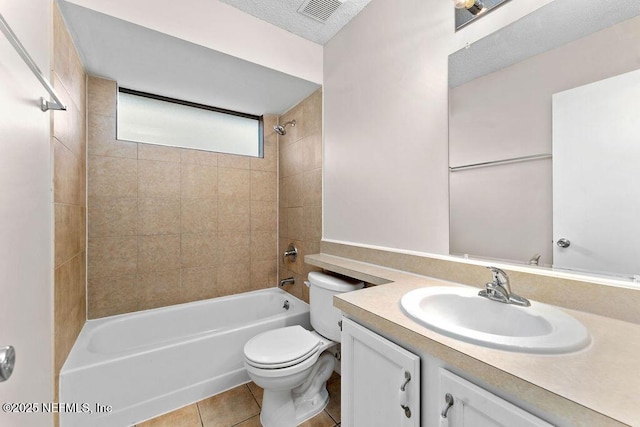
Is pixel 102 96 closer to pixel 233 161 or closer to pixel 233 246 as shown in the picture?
pixel 233 161

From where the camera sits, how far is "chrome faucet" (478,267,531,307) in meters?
A: 0.87

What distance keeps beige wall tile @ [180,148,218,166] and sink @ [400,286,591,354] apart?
212 cm

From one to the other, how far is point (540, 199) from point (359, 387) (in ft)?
3.19

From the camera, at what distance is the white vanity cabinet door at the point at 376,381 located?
0.74m

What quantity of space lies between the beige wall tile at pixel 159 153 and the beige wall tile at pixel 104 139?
0.09 m

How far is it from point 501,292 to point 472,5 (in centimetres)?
120

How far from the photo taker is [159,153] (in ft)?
7.02

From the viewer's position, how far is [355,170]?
5.90 feet

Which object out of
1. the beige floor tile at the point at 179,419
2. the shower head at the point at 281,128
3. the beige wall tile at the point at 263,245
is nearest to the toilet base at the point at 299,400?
the beige floor tile at the point at 179,419

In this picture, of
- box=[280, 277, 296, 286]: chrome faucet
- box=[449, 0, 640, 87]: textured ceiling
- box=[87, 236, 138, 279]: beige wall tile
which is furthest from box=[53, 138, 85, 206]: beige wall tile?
box=[449, 0, 640, 87]: textured ceiling

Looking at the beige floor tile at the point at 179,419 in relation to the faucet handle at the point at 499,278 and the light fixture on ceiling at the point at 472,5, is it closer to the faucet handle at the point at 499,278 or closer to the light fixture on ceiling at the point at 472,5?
the faucet handle at the point at 499,278

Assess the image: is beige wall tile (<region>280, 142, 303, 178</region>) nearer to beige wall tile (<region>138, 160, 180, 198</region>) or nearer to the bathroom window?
the bathroom window

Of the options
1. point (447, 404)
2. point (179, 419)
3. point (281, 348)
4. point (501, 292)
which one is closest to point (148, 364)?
point (179, 419)

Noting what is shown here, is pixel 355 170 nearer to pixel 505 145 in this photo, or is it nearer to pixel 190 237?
pixel 505 145
